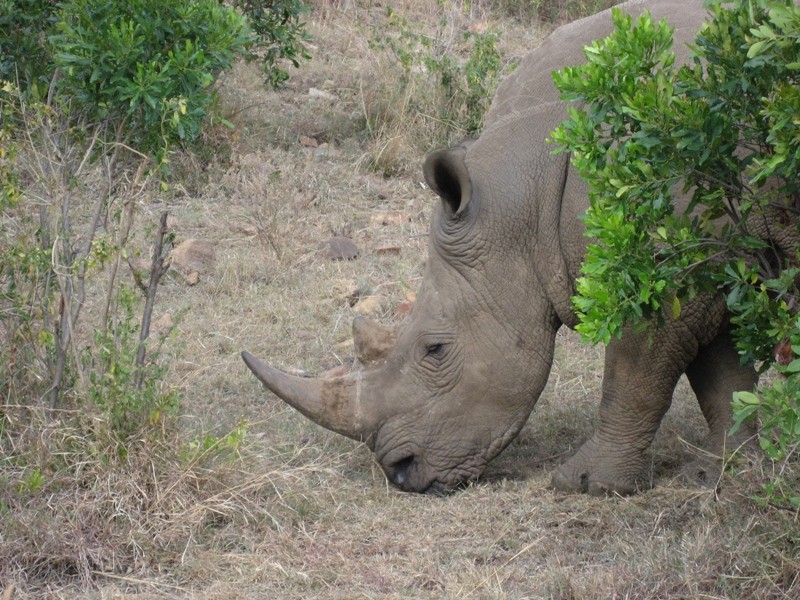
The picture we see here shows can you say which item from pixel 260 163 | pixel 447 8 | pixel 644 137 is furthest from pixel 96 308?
pixel 447 8

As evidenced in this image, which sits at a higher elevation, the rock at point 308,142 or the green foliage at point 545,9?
the green foliage at point 545,9

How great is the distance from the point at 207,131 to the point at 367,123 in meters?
1.38

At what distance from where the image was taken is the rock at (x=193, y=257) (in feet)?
30.5

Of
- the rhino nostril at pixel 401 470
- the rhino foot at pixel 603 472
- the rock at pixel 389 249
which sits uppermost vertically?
the rhino foot at pixel 603 472

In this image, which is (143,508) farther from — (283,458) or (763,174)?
(763,174)

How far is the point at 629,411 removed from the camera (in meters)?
5.96

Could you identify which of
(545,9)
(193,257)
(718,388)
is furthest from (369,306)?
(545,9)

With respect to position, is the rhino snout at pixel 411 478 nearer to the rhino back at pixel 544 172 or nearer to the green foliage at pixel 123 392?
the rhino back at pixel 544 172

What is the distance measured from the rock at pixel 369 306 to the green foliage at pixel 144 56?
3029 mm

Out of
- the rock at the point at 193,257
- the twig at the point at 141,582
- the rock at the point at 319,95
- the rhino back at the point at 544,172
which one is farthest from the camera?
the rock at the point at 319,95

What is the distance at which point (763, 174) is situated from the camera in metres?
3.92

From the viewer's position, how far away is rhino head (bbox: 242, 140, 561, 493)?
6.01m

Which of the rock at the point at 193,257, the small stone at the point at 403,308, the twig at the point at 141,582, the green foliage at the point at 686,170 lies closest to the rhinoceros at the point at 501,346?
the green foliage at the point at 686,170

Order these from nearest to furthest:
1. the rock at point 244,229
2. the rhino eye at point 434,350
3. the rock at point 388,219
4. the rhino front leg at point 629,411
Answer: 1. the rhino front leg at point 629,411
2. the rhino eye at point 434,350
3. the rock at point 244,229
4. the rock at point 388,219
